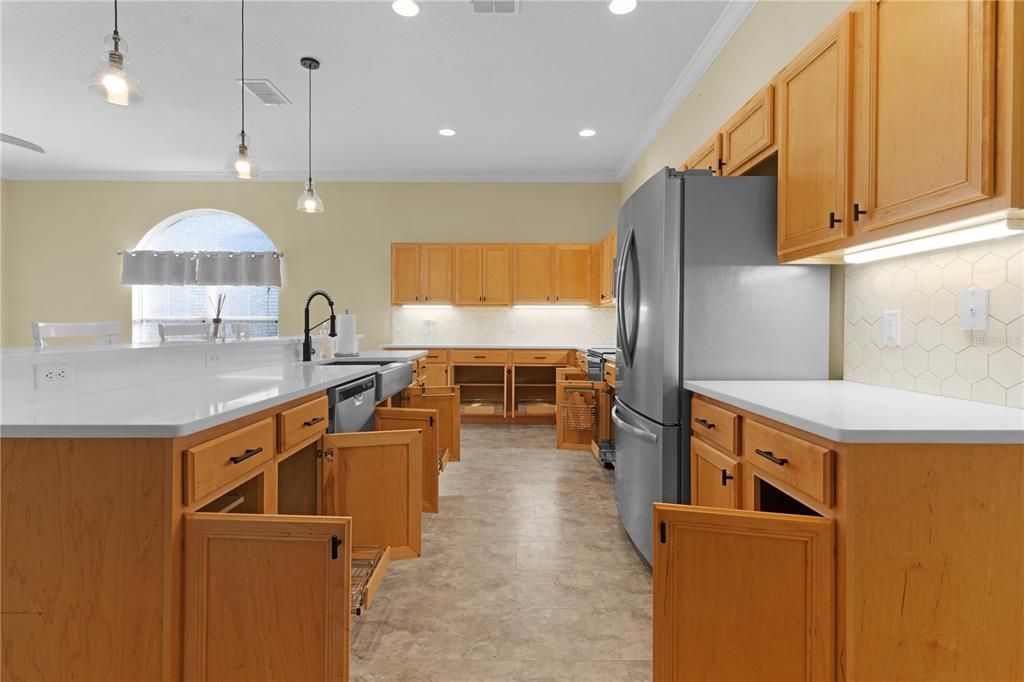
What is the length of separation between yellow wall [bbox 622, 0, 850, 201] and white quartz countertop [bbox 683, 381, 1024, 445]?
151 cm

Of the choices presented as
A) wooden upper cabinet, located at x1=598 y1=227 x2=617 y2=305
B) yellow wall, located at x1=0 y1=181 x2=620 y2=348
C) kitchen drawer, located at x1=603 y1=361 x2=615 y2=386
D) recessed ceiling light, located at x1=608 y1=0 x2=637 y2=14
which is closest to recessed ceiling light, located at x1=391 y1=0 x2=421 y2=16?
recessed ceiling light, located at x1=608 y1=0 x2=637 y2=14

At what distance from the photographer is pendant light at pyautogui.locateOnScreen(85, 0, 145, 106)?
79.0 inches

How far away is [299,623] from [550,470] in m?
2.84

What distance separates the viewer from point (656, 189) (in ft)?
7.48

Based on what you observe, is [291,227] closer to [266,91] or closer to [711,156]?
[266,91]

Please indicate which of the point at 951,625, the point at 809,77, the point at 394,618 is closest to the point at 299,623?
the point at 394,618

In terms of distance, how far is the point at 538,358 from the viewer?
5.71 m

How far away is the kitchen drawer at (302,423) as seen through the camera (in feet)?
5.62

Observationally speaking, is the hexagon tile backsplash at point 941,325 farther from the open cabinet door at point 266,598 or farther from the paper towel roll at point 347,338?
the paper towel roll at point 347,338

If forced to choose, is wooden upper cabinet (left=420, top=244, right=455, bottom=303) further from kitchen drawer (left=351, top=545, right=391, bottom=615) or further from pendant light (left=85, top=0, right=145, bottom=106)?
kitchen drawer (left=351, top=545, right=391, bottom=615)

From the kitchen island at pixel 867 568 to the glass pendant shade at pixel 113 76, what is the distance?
246cm

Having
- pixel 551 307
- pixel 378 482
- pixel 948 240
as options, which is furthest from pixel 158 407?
pixel 551 307

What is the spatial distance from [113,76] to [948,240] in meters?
2.95

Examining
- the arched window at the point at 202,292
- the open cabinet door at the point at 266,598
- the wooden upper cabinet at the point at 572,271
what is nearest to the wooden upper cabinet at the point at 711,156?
the open cabinet door at the point at 266,598
